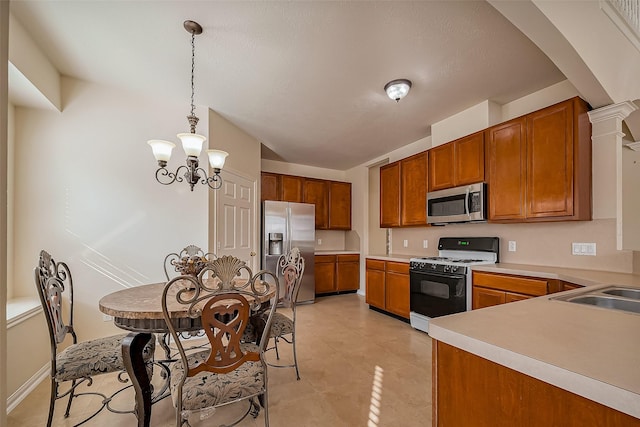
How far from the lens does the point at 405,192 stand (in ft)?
12.8

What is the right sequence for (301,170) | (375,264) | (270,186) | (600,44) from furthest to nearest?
(301,170)
(270,186)
(375,264)
(600,44)

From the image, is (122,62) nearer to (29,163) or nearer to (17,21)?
(17,21)

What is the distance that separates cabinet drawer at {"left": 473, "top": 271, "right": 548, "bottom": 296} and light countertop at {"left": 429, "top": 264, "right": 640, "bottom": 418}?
4.12 ft

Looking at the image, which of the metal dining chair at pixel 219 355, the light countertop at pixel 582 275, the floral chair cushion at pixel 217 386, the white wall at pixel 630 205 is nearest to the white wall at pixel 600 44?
the white wall at pixel 630 205

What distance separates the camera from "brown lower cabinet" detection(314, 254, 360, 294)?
5051 millimetres

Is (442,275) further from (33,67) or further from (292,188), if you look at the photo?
(33,67)

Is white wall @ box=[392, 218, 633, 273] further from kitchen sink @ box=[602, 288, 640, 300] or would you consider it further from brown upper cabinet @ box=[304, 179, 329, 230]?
brown upper cabinet @ box=[304, 179, 329, 230]

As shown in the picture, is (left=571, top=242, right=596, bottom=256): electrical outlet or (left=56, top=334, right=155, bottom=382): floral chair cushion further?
(left=571, top=242, right=596, bottom=256): electrical outlet

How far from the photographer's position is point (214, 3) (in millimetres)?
1726

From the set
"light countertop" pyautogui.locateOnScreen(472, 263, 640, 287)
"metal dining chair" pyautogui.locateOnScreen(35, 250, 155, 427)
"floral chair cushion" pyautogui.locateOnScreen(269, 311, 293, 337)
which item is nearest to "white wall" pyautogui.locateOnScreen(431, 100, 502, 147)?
"light countertop" pyautogui.locateOnScreen(472, 263, 640, 287)

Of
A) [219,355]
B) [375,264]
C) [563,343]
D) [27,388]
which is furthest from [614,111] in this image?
[27,388]

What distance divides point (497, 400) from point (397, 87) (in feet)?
8.19

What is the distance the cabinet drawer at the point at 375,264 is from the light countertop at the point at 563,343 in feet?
9.45

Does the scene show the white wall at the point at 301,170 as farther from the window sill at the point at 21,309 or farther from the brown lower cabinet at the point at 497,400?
the brown lower cabinet at the point at 497,400
